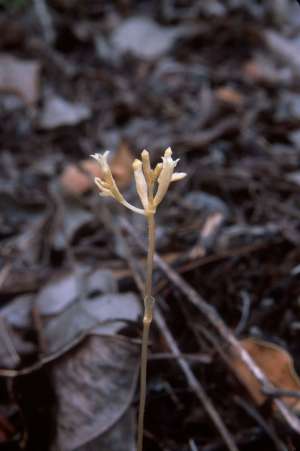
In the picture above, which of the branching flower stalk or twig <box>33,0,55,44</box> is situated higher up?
twig <box>33,0,55,44</box>

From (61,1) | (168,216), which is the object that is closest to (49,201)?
(168,216)

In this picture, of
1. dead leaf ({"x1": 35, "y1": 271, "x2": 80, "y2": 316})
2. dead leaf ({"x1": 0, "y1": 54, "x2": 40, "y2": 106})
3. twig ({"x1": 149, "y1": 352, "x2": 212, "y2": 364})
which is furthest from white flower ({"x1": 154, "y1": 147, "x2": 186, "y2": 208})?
dead leaf ({"x1": 0, "y1": 54, "x2": 40, "y2": 106})

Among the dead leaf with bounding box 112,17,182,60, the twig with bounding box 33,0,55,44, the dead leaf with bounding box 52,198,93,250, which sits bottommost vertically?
the dead leaf with bounding box 52,198,93,250

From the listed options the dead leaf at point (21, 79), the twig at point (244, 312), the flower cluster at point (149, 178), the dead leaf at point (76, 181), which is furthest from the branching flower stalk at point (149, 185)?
the dead leaf at point (21, 79)

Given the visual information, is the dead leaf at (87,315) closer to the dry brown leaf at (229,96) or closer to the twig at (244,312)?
the twig at (244,312)

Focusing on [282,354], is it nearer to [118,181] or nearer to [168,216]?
[168,216]

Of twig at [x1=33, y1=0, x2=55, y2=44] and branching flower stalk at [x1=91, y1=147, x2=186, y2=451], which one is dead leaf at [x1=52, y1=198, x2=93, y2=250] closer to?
branching flower stalk at [x1=91, y1=147, x2=186, y2=451]

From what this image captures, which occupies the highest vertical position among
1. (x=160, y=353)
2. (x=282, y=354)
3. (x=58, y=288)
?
(x=58, y=288)
